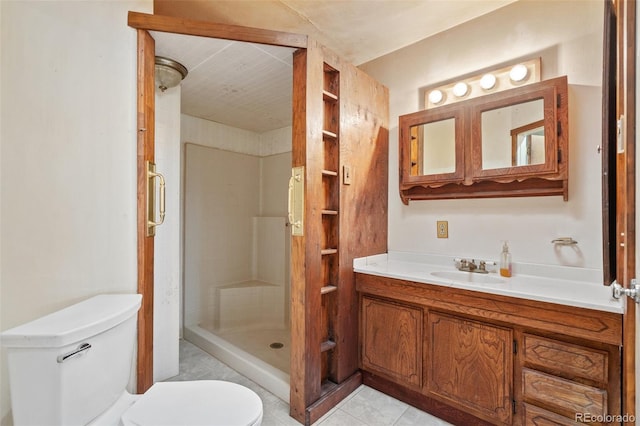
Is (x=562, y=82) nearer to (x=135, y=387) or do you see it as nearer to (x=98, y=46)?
(x=98, y=46)

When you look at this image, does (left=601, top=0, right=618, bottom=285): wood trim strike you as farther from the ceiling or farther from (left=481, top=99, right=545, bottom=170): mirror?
the ceiling

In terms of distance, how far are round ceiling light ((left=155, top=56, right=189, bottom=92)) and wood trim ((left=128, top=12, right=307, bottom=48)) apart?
1.25ft

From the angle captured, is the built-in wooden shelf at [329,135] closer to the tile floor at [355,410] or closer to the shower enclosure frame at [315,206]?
the shower enclosure frame at [315,206]

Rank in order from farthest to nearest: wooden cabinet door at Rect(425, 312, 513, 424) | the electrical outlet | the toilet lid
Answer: the electrical outlet → wooden cabinet door at Rect(425, 312, 513, 424) → the toilet lid

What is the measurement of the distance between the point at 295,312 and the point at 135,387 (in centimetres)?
93

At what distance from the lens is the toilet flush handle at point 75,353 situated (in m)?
0.95

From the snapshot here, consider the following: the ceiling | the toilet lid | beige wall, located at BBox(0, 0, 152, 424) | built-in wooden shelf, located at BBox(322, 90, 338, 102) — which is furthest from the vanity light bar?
the toilet lid

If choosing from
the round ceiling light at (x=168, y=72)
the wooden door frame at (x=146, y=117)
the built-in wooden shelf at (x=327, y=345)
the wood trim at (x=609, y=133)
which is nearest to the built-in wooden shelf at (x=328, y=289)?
the built-in wooden shelf at (x=327, y=345)

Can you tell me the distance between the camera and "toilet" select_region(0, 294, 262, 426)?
929 millimetres

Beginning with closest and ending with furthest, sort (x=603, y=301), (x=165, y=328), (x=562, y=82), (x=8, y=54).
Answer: (x=8, y=54), (x=603, y=301), (x=562, y=82), (x=165, y=328)

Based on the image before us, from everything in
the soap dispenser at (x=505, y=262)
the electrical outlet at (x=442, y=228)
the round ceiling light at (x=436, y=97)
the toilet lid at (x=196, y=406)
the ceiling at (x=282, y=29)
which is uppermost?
the ceiling at (x=282, y=29)

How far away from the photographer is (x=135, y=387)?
1545mm

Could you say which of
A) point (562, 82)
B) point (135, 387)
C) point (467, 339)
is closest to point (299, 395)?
point (135, 387)

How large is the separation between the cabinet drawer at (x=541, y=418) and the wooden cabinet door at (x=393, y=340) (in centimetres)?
55
